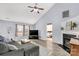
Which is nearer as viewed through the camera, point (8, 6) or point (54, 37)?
point (8, 6)

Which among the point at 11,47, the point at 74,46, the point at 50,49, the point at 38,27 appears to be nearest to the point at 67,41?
the point at 74,46

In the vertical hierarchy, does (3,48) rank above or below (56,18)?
below

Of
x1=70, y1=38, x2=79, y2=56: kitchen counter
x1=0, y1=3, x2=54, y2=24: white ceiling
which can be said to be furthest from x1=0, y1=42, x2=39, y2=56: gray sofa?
x1=70, y1=38, x2=79, y2=56: kitchen counter

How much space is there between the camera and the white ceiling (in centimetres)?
240

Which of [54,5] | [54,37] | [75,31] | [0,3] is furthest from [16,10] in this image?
[75,31]

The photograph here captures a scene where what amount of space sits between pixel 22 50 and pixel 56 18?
35.3 inches

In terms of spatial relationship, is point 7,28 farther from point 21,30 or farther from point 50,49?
point 50,49

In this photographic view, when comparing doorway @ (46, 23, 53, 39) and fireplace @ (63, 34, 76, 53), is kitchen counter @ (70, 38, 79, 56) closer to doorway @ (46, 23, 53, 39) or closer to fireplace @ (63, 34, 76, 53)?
fireplace @ (63, 34, 76, 53)

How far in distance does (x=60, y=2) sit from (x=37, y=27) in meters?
0.66

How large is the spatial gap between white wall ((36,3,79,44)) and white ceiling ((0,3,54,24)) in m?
0.10

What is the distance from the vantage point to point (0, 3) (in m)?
2.40

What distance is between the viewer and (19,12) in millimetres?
2443

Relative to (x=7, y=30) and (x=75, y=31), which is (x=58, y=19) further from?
(x=7, y=30)

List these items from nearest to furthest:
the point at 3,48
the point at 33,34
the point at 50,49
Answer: the point at 3,48
the point at 50,49
the point at 33,34
